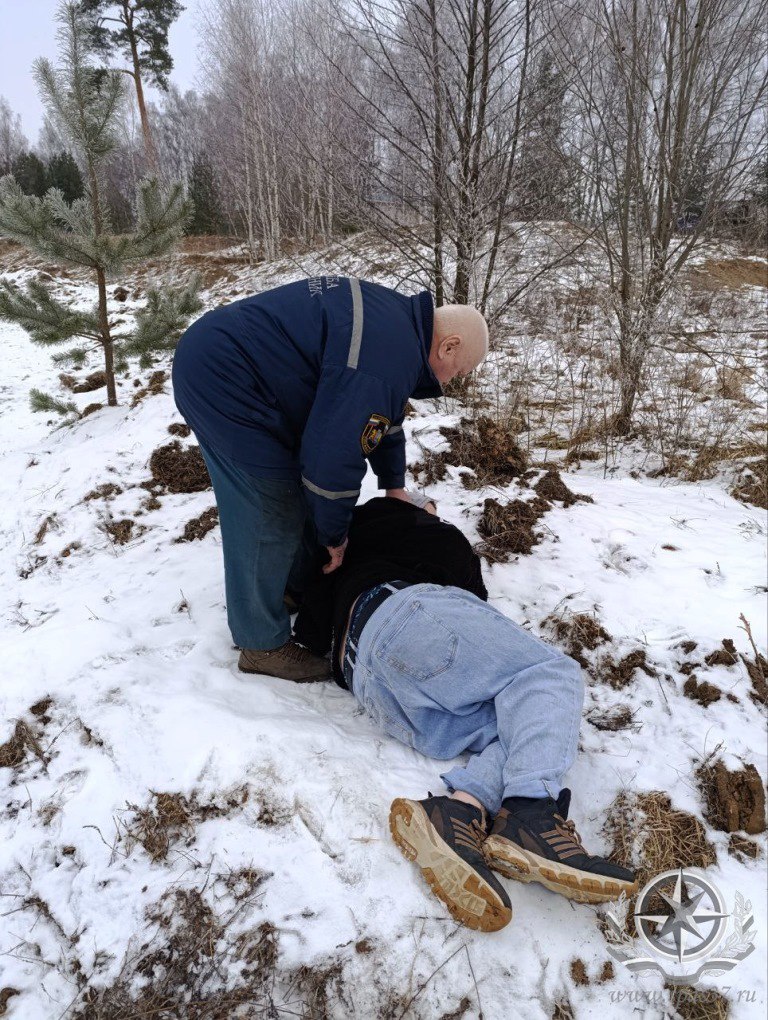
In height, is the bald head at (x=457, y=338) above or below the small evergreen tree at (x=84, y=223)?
below

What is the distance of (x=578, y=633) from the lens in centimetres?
256

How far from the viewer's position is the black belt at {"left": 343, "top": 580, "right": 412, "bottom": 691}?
6.96 feet

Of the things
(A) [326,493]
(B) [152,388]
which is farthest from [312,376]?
(B) [152,388]

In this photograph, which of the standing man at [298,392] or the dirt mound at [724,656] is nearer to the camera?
the standing man at [298,392]

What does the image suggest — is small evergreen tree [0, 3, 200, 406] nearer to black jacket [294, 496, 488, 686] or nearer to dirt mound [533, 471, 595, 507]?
dirt mound [533, 471, 595, 507]

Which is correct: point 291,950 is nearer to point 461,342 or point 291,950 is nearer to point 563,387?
point 461,342

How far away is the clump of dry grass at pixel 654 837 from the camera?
1.79 m

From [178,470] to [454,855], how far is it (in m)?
3.46

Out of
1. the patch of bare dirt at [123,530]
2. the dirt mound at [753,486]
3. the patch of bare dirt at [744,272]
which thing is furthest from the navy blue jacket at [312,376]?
the patch of bare dirt at [744,272]

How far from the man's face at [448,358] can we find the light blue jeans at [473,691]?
870 mm

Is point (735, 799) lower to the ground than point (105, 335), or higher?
lower

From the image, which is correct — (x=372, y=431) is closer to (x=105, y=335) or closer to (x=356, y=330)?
(x=356, y=330)

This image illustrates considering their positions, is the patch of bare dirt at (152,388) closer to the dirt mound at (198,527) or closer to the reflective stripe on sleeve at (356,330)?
the dirt mound at (198,527)

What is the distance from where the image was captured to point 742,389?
509 centimetres
